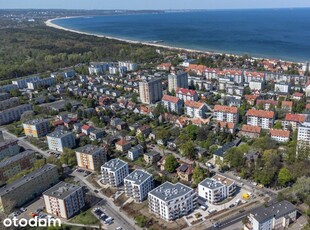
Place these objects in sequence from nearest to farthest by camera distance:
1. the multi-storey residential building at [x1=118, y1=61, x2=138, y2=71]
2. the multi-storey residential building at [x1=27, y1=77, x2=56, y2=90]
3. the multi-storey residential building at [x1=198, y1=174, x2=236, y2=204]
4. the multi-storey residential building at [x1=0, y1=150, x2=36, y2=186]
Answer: the multi-storey residential building at [x1=198, y1=174, x2=236, y2=204]
the multi-storey residential building at [x1=0, y1=150, x2=36, y2=186]
the multi-storey residential building at [x1=27, y1=77, x2=56, y2=90]
the multi-storey residential building at [x1=118, y1=61, x2=138, y2=71]

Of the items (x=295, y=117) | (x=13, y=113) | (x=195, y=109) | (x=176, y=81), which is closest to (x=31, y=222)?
(x=195, y=109)

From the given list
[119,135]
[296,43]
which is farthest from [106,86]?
[296,43]

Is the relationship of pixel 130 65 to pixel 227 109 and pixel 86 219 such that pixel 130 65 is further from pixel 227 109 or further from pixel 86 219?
pixel 86 219

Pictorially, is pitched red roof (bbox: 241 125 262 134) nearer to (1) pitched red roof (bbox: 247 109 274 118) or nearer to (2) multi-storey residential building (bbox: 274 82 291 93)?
(1) pitched red roof (bbox: 247 109 274 118)

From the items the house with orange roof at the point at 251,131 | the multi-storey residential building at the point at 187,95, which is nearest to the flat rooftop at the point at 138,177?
the house with orange roof at the point at 251,131

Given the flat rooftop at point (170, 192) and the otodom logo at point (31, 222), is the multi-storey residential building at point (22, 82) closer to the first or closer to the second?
the otodom logo at point (31, 222)

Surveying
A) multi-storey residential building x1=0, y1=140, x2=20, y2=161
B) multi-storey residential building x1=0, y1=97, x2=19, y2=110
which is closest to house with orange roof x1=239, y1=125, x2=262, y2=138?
multi-storey residential building x1=0, y1=140, x2=20, y2=161
